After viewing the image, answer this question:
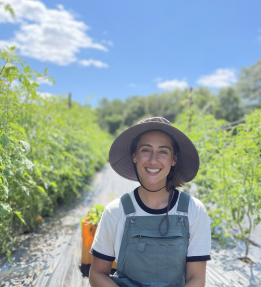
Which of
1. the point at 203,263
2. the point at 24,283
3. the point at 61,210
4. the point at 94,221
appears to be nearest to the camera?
the point at 203,263

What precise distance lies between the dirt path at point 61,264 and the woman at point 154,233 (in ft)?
4.12

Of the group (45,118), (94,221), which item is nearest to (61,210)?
(45,118)

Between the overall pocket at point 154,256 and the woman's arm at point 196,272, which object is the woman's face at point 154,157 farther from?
the woman's arm at point 196,272

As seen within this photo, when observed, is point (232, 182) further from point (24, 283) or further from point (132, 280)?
point (24, 283)

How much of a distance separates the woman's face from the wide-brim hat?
0.05 m

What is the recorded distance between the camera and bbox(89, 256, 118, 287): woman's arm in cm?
134

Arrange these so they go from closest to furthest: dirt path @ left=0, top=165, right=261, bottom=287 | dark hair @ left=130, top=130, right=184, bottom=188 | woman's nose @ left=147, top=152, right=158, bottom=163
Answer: woman's nose @ left=147, top=152, right=158, bottom=163
dark hair @ left=130, top=130, right=184, bottom=188
dirt path @ left=0, top=165, right=261, bottom=287

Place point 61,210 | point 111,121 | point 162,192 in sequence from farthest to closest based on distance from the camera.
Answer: point 111,121, point 61,210, point 162,192

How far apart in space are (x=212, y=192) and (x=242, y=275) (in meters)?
1.04

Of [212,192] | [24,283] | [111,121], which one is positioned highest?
[111,121]

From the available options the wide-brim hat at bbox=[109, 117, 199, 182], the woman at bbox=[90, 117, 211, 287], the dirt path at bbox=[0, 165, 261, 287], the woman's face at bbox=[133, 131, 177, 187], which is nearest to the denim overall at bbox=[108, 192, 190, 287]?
the woman at bbox=[90, 117, 211, 287]

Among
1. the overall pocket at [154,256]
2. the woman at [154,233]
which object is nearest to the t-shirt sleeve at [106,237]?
the woman at [154,233]

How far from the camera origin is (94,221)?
262 cm

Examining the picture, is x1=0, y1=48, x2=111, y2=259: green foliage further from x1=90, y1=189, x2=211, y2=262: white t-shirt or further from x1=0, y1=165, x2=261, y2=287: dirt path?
x1=90, y1=189, x2=211, y2=262: white t-shirt
